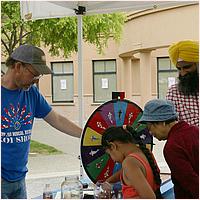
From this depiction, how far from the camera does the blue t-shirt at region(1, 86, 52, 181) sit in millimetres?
2536

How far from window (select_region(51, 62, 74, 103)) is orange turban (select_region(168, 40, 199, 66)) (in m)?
17.4

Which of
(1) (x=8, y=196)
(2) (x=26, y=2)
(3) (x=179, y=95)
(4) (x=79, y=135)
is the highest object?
(2) (x=26, y=2)

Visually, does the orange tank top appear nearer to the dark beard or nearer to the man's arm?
the dark beard

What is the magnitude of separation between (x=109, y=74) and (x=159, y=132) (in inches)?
696

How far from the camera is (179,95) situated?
2.84m

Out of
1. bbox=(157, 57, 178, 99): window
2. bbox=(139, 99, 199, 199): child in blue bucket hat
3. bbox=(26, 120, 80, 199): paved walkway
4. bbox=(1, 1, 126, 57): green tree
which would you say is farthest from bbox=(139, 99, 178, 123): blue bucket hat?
bbox=(157, 57, 178, 99): window

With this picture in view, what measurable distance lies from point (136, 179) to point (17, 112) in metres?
0.81

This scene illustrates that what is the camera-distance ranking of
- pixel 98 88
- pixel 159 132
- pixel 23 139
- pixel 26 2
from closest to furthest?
pixel 159 132 < pixel 23 139 < pixel 26 2 < pixel 98 88

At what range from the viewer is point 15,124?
101 inches

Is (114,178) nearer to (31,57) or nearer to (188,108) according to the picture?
(188,108)

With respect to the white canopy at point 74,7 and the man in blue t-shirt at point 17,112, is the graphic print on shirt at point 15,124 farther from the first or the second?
the white canopy at point 74,7

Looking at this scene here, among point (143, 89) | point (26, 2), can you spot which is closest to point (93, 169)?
point (26, 2)

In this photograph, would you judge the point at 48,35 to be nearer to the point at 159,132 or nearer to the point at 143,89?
the point at 143,89

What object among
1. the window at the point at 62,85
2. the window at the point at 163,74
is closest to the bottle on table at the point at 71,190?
the window at the point at 163,74
